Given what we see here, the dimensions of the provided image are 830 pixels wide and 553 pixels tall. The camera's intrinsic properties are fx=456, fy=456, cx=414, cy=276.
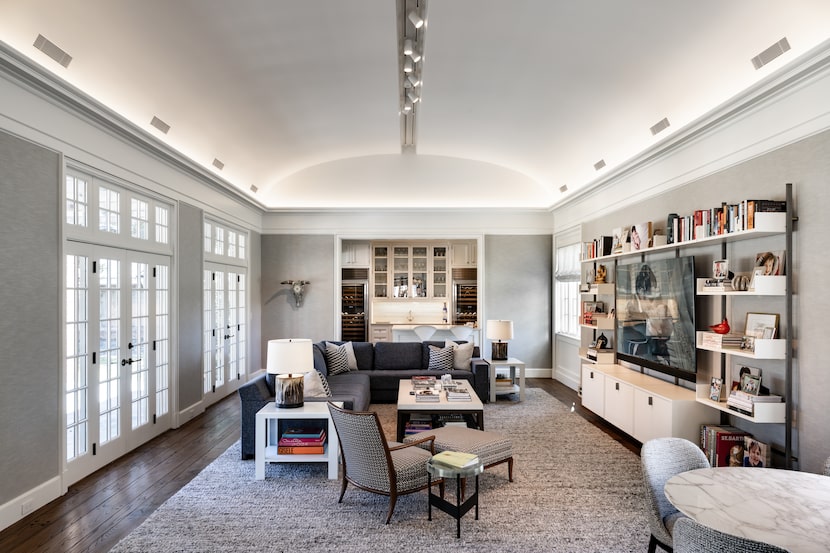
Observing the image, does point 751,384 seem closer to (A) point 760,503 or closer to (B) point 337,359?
(A) point 760,503

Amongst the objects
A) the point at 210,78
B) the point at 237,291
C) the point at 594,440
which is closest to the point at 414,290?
the point at 237,291

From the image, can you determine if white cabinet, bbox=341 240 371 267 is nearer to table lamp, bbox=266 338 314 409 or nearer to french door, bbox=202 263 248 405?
french door, bbox=202 263 248 405

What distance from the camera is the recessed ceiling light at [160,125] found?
15.0 ft

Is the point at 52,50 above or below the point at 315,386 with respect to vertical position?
above

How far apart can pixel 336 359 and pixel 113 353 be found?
9.17ft

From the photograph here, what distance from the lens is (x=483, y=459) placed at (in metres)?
3.53

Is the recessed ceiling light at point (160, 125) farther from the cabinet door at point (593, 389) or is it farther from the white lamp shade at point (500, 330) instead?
the cabinet door at point (593, 389)

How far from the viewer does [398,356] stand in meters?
6.79

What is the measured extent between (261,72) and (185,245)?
2.30 metres

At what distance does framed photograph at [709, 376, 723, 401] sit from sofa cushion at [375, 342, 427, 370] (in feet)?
12.7

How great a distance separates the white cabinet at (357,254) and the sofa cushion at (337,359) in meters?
3.66

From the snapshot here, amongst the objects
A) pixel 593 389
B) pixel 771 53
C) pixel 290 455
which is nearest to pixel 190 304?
pixel 290 455

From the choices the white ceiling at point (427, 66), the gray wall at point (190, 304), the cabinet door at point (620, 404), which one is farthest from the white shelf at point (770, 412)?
the gray wall at point (190, 304)

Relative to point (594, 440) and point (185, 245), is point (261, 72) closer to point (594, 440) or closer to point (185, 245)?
point (185, 245)
